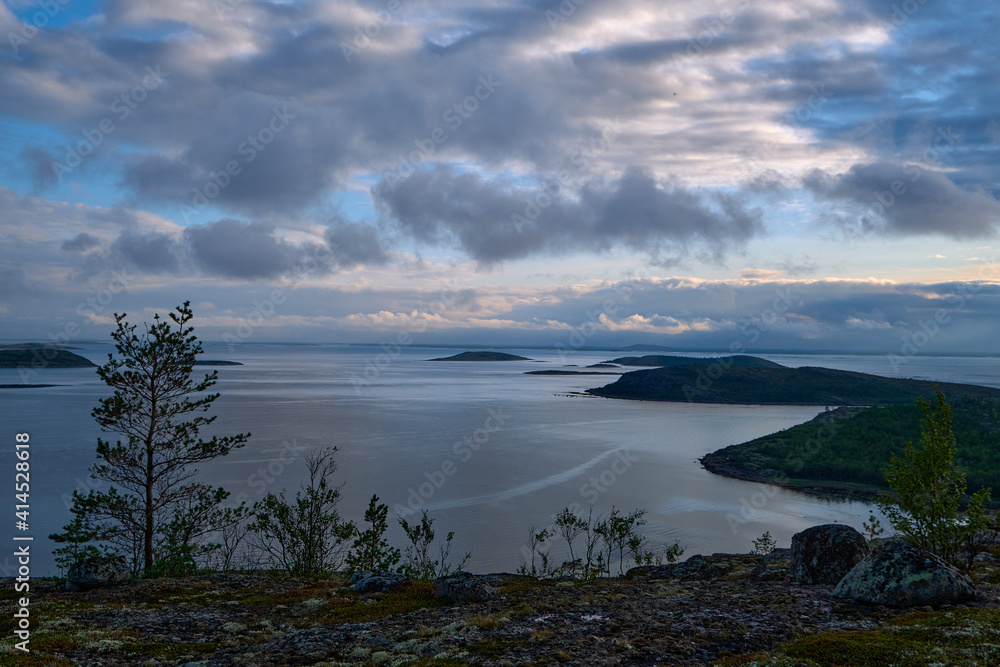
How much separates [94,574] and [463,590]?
14.1 metres

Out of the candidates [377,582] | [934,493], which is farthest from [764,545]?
→ [377,582]

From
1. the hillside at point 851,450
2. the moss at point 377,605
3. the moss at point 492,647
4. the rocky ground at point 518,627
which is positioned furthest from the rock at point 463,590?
the hillside at point 851,450

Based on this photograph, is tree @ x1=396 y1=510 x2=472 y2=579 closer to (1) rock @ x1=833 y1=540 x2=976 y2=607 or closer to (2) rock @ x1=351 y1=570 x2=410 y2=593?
(2) rock @ x1=351 y1=570 x2=410 y2=593

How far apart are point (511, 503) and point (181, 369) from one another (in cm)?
4488

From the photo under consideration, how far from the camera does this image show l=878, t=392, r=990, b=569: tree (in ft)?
57.6

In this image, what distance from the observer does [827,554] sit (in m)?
19.0

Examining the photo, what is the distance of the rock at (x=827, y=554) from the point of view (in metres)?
18.7

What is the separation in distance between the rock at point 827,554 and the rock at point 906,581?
3.07 meters

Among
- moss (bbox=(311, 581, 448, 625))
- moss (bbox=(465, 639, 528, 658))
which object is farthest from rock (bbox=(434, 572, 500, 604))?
moss (bbox=(465, 639, 528, 658))

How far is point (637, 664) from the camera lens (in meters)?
11.8

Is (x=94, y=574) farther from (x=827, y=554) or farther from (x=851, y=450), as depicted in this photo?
(x=851, y=450)

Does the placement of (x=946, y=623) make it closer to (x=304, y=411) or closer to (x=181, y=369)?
(x=181, y=369)

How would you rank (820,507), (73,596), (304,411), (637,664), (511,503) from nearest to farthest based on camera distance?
(637,664)
(73,596)
(511,503)
(820,507)
(304,411)

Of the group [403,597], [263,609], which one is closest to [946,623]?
[403,597]
